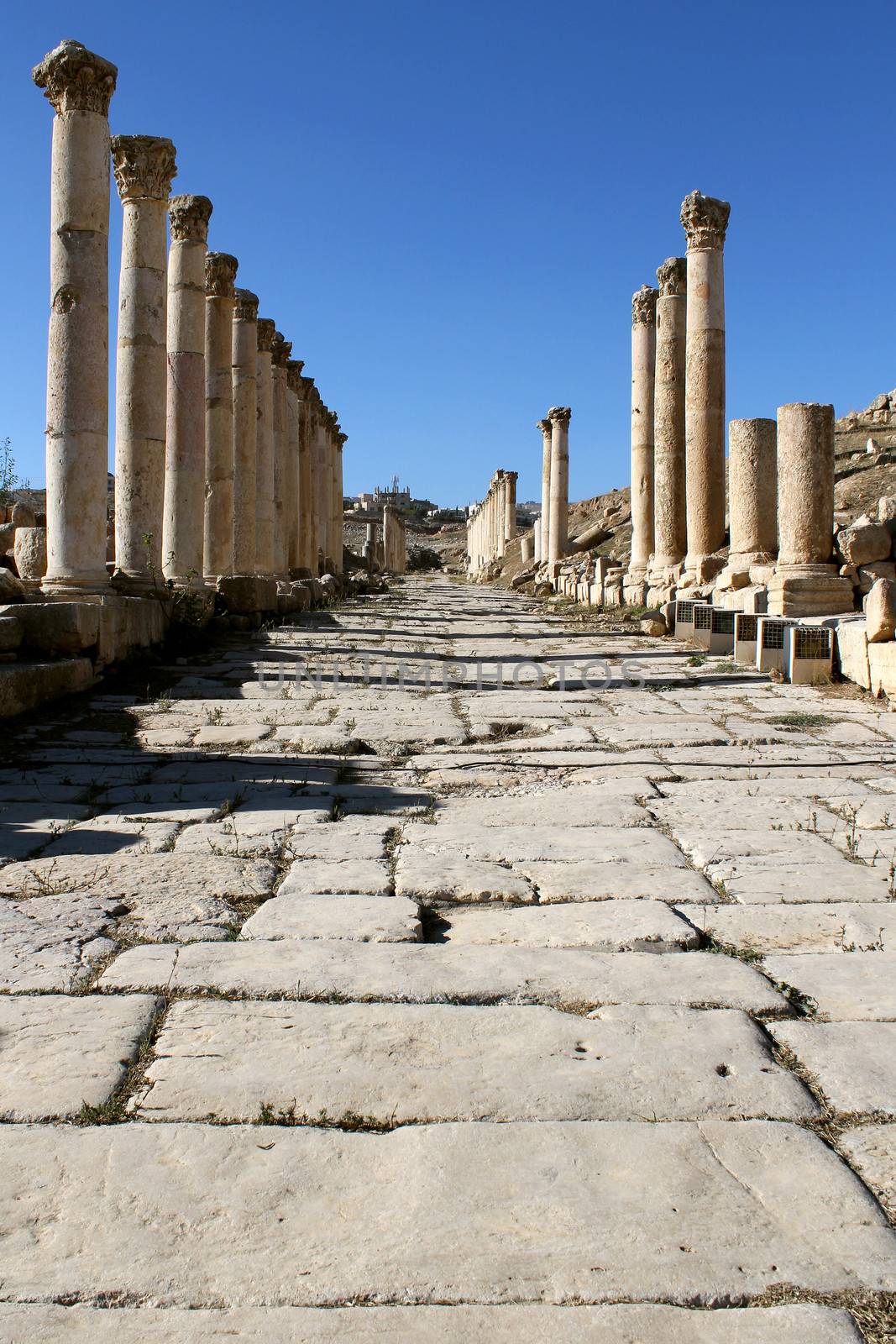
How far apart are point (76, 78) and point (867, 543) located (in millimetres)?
9988

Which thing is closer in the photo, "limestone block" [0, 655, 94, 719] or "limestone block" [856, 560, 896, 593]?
"limestone block" [0, 655, 94, 719]

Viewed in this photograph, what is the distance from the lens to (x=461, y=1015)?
3076mm

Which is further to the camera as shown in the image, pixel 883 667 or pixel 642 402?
pixel 642 402

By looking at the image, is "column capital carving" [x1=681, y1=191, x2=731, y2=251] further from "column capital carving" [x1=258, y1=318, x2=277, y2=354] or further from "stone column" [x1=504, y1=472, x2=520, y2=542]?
"stone column" [x1=504, y1=472, x2=520, y2=542]

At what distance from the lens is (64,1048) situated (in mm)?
2850

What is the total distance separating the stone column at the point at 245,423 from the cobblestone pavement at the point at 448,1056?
556 inches

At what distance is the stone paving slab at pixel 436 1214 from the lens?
1.96m

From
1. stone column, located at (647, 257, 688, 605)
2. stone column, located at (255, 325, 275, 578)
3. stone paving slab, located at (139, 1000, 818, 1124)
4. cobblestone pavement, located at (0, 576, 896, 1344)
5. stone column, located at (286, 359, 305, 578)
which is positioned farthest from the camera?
stone column, located at (286, 359, 305, 578)

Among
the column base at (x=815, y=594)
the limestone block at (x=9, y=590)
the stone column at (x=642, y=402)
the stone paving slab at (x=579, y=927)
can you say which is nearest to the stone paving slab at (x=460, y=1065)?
the stone paving slab at (x=579, y=927)

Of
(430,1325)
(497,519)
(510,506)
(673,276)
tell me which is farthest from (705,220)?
(497,519)

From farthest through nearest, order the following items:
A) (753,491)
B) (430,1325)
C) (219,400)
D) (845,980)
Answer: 1. (219,400)
2. (753,491)
3. (845,980)
4. (430,1325)

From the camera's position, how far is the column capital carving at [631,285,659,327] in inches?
914

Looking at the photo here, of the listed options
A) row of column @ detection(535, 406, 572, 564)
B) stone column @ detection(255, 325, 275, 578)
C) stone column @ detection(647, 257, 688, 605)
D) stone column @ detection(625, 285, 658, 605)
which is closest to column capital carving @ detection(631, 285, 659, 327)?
stone column @ detection(625, 285, 658, 605)

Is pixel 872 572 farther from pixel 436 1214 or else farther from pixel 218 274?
pixel 218 274
